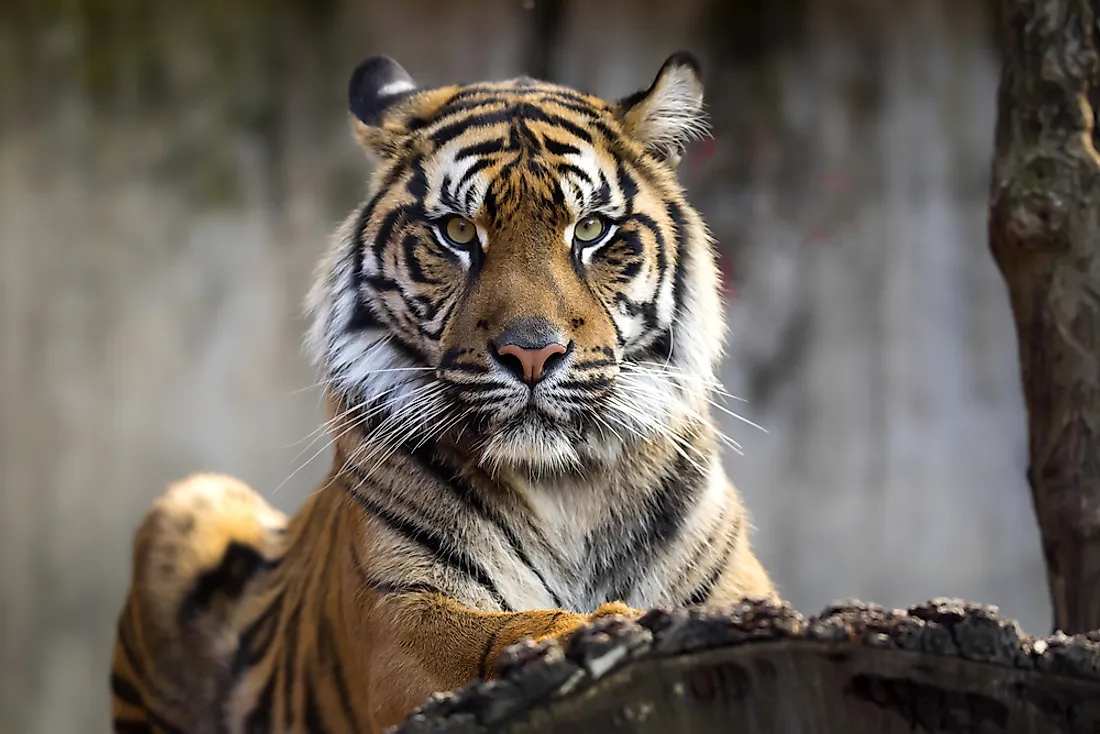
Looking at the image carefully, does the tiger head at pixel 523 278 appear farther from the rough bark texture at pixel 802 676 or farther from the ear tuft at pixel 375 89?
the rough bark texture at pixel 802 676

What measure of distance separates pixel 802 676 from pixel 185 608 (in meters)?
2.26

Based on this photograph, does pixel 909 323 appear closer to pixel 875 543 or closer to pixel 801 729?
pixel 875 543

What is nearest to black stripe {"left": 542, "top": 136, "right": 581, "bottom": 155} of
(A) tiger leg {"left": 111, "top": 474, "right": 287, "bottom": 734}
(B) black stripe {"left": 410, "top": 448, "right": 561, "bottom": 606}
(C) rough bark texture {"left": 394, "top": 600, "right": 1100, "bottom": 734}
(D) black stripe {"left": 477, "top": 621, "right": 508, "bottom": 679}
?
(B) black stripe {"left": 410, "top": 448, "right": 561, "bottom": 606}

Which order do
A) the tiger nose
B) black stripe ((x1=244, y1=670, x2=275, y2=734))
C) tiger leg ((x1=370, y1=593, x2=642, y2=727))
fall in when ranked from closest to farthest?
tiger leg ((x1=370, y1=593, x2=642, y2=727)) → the tiger nose → black stripe ((x1=244, y1=670, x2=275, y2=734))

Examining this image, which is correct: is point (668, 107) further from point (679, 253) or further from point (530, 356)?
point (530, 356)

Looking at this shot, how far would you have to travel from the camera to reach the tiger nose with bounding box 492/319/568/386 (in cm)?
187

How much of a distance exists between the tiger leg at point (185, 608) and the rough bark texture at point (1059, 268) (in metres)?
1.84

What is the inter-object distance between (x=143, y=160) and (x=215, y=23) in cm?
56

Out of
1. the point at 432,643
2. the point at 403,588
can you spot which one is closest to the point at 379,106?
the point at 403,588

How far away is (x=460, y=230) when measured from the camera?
206 cm

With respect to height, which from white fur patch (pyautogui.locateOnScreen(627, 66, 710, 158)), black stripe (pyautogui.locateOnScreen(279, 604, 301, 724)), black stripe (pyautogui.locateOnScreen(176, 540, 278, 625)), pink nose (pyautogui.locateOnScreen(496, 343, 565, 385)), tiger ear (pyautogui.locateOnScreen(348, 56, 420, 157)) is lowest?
black stripe (pyautogui.locateOnScreen(279, 604, 301, 724))

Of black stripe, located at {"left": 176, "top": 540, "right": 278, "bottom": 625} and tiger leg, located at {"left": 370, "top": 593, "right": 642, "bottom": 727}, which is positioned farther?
black stripe, located at {"left": 176, "top": 540, "right": 278, "bottom": 625}

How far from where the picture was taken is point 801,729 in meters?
1.07

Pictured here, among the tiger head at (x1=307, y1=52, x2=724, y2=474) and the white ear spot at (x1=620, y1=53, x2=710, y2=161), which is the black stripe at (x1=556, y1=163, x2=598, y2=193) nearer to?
the tiger head at (x1=307, y1=52, x2=724, y2=474)
